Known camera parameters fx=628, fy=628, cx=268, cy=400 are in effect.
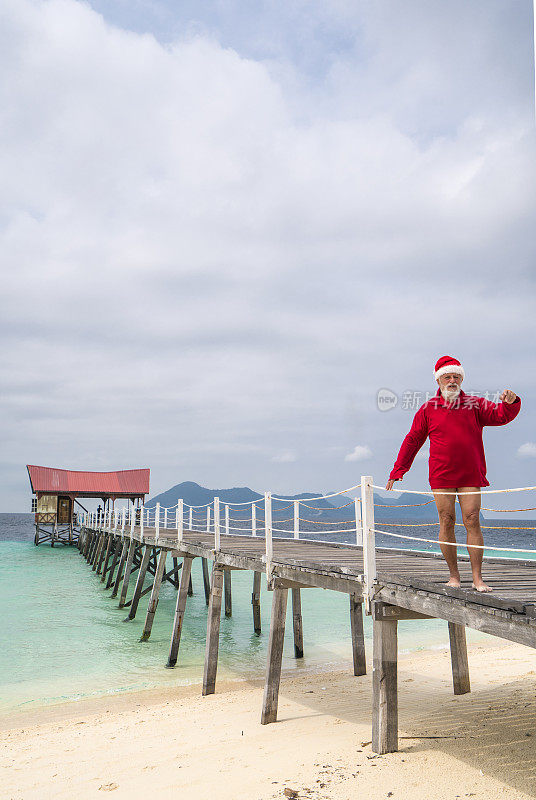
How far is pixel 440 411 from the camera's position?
4.87 meters

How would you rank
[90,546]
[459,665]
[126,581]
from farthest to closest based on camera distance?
1. [90,546]
2. [126,581]
3. [459,665]

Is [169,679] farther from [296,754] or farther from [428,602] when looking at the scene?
[428,602]

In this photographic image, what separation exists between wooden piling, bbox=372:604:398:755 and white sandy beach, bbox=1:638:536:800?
159mm

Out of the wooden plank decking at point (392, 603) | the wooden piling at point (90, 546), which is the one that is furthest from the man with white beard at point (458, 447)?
the wooden piling at point (90, 546)

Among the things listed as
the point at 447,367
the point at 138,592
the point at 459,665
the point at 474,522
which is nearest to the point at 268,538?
the point at 459,665

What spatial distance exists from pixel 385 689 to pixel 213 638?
196 inches

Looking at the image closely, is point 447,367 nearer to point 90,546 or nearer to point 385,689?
point 385,689

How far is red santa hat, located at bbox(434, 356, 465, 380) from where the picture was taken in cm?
487

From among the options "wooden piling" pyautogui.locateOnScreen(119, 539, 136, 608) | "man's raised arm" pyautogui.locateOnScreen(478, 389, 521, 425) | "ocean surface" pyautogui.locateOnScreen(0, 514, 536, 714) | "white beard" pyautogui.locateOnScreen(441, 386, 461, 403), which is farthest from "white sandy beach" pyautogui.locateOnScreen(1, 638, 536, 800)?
"wooden piling" pyautogui.locateOnScreen(119, 539, 136, 608)

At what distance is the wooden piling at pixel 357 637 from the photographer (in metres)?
10.2

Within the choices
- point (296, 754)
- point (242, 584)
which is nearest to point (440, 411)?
point (296, 754)

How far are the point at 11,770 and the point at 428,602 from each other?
5081 millimetres

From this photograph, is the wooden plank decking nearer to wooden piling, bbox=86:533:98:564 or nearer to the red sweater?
the red sweater

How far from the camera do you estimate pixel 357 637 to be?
33.6ft
